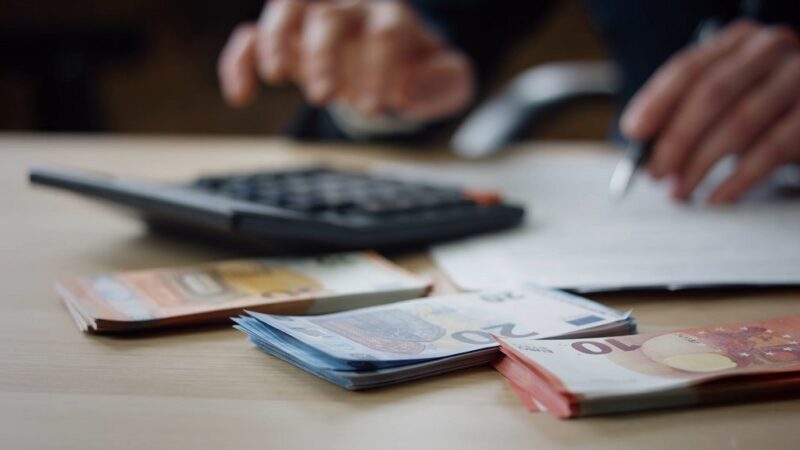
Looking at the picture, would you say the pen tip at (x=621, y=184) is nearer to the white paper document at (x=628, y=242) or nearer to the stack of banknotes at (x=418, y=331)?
the white paper document at (x=628, y=242)

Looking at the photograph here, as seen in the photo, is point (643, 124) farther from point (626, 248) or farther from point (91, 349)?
point (91, 349)

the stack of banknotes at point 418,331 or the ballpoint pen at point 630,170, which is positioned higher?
the ballpoint pen at point 630,170

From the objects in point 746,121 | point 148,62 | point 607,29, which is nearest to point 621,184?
point 746,121

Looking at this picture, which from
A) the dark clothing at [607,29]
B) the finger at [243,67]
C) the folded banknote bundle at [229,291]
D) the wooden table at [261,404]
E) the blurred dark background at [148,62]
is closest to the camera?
the wooden table at [261,404]

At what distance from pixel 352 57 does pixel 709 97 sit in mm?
389

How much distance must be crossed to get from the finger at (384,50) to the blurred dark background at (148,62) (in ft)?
4.70

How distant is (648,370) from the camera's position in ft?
0.90

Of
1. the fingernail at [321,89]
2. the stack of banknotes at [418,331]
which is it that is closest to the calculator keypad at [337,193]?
the stack of banknotes at [418,331]

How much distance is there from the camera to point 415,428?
9.8 inches

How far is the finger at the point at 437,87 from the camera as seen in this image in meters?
1.03

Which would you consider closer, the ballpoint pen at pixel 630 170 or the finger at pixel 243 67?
the ballpoint pen at pixel 630 170

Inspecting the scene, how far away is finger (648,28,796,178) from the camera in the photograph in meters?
0.71

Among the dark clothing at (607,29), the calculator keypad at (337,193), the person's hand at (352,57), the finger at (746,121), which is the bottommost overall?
the calculator keypad at (337,193)

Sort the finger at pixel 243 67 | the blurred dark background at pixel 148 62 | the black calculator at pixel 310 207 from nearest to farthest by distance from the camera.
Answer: the black calculator at pixel 310 207 → the finger at pixel 243 67 → the blurred dark background at pixel 148 62
